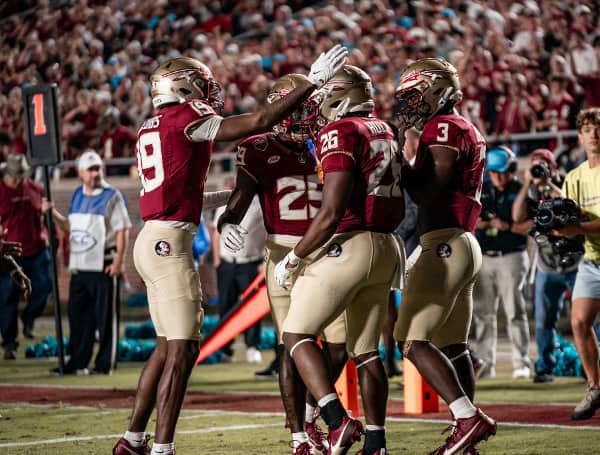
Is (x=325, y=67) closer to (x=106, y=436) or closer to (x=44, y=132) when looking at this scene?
(x=106, y=436)

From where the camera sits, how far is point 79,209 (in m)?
11.5

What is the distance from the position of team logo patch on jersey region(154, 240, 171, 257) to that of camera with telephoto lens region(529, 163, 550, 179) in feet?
15.9

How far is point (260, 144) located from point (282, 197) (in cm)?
34

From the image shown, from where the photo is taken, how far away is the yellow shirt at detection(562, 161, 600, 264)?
763 centimetres

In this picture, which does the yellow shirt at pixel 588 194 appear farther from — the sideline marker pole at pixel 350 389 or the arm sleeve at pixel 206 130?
the arm sleeve at pixel 206 130

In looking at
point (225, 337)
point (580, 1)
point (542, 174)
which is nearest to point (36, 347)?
point (225, 337)

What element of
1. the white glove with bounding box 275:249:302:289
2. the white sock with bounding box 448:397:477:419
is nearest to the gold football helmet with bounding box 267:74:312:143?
the white glove with bounding box 275:249:302:289

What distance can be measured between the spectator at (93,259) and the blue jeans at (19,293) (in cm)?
184

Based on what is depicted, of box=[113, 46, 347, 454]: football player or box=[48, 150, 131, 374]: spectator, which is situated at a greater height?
box=[113, 46, 347, 454]: football player

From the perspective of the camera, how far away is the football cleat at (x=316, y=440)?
6.25m

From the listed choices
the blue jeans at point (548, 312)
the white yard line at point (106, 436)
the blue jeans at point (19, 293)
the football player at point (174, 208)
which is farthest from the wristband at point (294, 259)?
the blue jeans at point (19, 293)

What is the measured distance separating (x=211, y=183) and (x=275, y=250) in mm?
11630

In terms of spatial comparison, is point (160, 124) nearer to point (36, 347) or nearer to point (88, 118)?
point (36, 347)

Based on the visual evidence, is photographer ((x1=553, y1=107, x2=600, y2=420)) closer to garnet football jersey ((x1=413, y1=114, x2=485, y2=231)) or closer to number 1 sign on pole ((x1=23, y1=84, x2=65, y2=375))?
garnet football jersey ((x1=413, y1=114, x2=485, y2=231))
